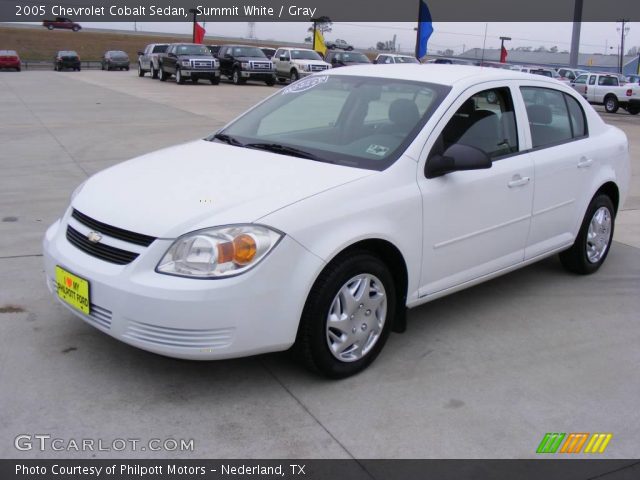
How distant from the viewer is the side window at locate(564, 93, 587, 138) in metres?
5.14

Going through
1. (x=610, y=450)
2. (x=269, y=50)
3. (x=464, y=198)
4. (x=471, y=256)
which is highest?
(x=269, y=50)

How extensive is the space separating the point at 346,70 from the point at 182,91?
20816 mm

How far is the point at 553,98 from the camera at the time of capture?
4.98 metres

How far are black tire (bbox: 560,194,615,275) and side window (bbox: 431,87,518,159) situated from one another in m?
1.16

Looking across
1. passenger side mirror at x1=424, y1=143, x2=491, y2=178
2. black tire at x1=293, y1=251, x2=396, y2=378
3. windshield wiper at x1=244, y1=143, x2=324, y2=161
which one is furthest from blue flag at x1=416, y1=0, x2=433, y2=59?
A: black tire at x1=293, y1=251, x2=396, y2=378

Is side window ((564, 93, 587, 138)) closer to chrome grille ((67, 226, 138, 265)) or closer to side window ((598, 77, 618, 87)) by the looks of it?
chrome grille ((67, 226, 138, 265))

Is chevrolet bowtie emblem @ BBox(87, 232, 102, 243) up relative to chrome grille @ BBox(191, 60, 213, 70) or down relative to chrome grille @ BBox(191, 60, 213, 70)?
down

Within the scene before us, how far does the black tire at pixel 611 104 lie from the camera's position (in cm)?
2669

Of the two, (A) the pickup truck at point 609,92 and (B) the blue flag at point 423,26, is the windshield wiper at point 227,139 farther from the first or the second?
(A) the pickup truck at point 609,92

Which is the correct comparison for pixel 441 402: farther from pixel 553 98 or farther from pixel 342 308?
pixel 553 98

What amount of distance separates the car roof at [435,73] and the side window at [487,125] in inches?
4.5

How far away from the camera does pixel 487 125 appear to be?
433 cm

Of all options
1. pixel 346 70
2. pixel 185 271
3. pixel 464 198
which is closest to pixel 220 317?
pixel 185 271

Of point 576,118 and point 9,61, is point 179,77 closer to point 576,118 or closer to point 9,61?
point 9,61
